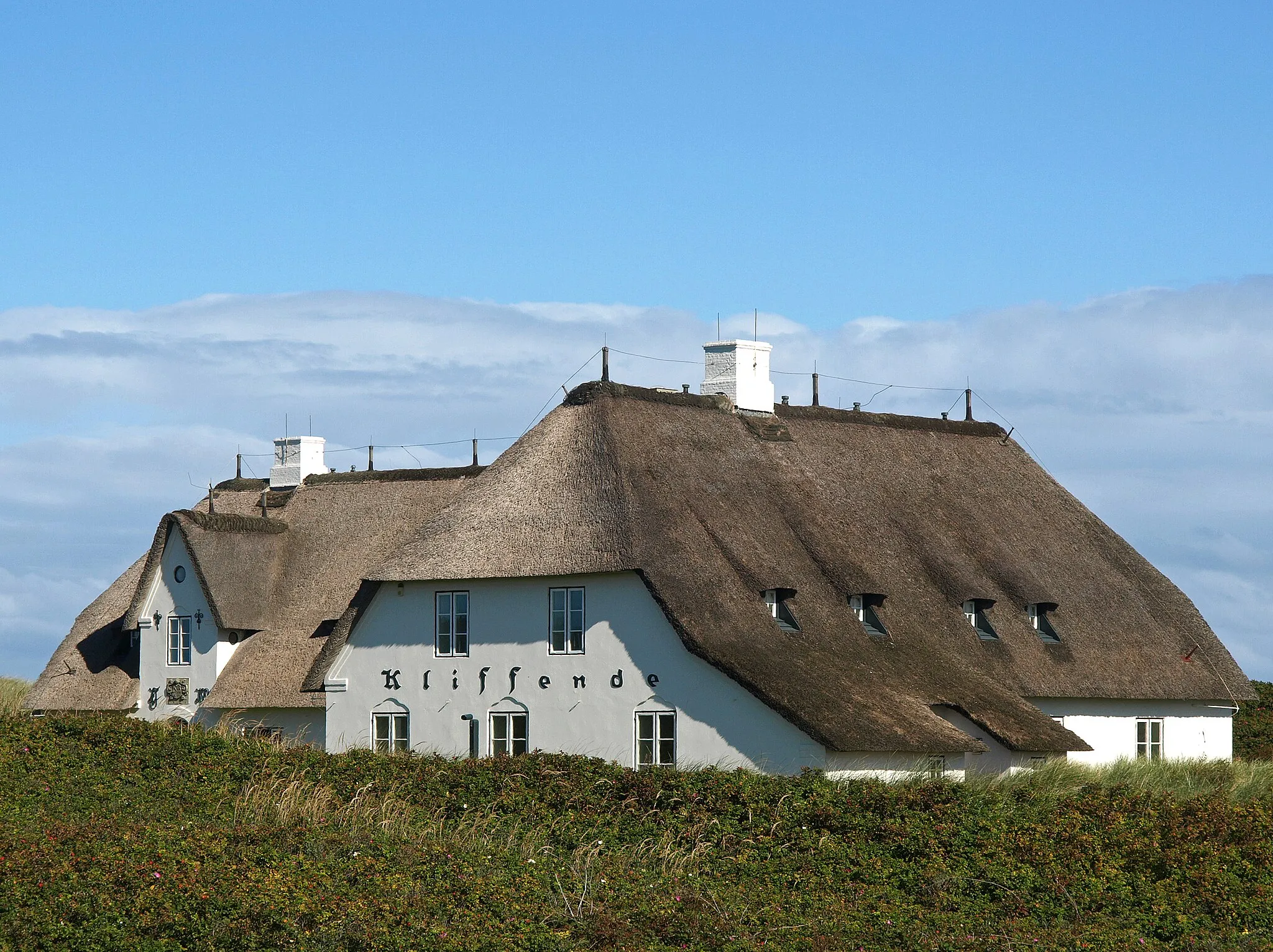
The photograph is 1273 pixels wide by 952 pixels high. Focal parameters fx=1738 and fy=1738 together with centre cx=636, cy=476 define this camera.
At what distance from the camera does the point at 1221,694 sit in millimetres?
34625

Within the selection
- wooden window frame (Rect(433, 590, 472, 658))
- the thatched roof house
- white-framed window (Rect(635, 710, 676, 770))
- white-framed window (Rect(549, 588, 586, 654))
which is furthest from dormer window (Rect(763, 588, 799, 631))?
wooden window frame (Rect(433, 590, 472, 658))

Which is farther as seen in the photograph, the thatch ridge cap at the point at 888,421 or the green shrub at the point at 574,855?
the thatch ridge cap at the point at 888,421

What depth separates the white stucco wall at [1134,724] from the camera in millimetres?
33062

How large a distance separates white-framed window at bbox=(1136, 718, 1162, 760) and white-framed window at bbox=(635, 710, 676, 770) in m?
10.7

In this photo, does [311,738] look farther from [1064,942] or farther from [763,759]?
[1064,942]

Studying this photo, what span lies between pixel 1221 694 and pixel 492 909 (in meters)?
22.2

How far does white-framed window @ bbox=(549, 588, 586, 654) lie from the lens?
29891 mm

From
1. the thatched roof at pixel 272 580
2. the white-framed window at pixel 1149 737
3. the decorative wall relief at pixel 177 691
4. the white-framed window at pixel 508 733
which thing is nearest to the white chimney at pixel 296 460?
the thatched roof at pixel 272 580

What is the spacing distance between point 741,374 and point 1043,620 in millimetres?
7799

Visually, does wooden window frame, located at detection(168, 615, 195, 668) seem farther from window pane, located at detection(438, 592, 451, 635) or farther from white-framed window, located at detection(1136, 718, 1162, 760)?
white-framed window, located at detection(1136, 718, 1162, 760)

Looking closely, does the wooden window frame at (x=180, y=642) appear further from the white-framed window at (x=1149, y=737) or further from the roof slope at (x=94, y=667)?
the white-framed window at (x=1149, y=737)

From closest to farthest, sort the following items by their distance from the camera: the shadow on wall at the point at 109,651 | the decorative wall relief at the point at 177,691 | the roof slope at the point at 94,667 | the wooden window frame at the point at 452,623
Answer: the wooden window frame at the point at 452,623 < the decorative wall relief at the point at 177,691 < the roof slope at the point at 94,667 < the shadow on wall at the point at 109,651

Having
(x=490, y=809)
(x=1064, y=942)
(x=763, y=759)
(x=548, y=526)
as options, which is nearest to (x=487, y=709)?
(x=548, y=526)

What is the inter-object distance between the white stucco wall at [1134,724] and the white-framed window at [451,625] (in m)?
10.5
